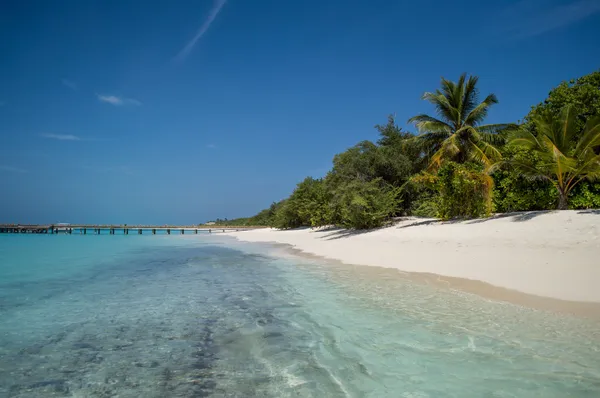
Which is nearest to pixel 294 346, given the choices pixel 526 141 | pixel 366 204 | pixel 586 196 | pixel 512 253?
pixel 512 253

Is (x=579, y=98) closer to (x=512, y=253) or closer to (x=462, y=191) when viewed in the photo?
(x=462, y=191)

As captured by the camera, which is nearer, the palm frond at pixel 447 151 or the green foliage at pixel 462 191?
the green foliage at pixel 462 191

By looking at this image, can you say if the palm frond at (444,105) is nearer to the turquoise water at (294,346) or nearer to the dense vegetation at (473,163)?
the dense vegetation at (473,163)

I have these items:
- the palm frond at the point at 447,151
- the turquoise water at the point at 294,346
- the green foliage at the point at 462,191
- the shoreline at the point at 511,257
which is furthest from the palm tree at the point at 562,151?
the turquoise water at the point at 294,346

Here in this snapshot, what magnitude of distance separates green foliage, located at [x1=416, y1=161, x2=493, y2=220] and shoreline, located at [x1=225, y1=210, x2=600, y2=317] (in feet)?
6.88

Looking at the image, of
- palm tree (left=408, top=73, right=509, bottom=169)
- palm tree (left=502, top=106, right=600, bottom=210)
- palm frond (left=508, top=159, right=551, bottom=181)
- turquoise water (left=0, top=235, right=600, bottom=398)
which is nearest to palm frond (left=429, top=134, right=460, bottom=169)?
palm tree (left=408, top=73, right=509, bottom=169)

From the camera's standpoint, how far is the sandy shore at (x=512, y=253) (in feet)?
21.4

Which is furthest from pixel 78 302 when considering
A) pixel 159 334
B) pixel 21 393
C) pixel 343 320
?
pixel 343 320

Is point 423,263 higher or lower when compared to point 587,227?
lower

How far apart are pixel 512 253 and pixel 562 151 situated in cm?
753

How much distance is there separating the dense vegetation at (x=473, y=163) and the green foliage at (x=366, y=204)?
2.5 inches

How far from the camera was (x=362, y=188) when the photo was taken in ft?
67.2

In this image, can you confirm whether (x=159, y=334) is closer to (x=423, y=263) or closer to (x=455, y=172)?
(x=423, y=263)

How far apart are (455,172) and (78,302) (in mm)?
15530
